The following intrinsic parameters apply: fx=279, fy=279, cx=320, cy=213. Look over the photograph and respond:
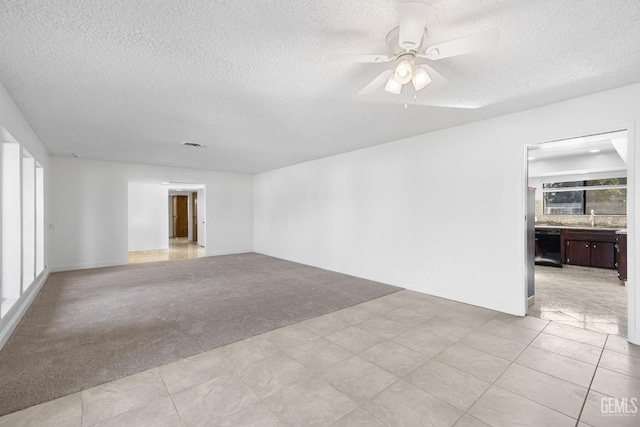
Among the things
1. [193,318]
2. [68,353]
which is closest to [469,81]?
[193,318]

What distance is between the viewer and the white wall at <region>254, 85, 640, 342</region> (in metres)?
3.04

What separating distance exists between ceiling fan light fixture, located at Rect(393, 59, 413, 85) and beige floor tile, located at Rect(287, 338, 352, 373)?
7.45ft

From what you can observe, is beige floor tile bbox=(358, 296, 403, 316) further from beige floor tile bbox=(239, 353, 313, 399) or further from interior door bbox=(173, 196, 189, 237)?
interior door bbox=(173, 196, 189, 237)

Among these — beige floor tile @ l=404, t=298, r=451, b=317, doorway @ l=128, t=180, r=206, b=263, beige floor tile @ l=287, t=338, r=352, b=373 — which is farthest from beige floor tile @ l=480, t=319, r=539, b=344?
doorway @ l=128, t=180, r=206, b=263

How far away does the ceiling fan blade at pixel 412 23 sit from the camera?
1468 mm

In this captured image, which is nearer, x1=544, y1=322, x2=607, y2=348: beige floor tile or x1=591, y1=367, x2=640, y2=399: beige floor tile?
x1=591, y1=367, x2=640, y2=399: beige floor tile

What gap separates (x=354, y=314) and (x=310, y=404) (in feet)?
5.46

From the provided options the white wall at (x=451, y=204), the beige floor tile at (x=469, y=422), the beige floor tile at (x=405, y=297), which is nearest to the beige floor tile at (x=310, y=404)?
the beige floor tile at (x=469, y=422)

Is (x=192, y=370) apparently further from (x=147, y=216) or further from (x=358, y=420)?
(x=147, y=216)

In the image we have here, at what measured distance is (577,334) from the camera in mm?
2832

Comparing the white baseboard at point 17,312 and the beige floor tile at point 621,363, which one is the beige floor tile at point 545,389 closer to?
the beige floor tile at point 621,363

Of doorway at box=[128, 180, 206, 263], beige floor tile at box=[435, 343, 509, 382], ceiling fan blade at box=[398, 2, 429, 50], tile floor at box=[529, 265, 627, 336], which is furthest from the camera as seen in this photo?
doorway at box=[128, 180, 206, 263]

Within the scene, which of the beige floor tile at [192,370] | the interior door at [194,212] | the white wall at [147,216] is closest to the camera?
the beige floor tile at [192,370]

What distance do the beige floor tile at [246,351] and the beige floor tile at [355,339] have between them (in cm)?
60
